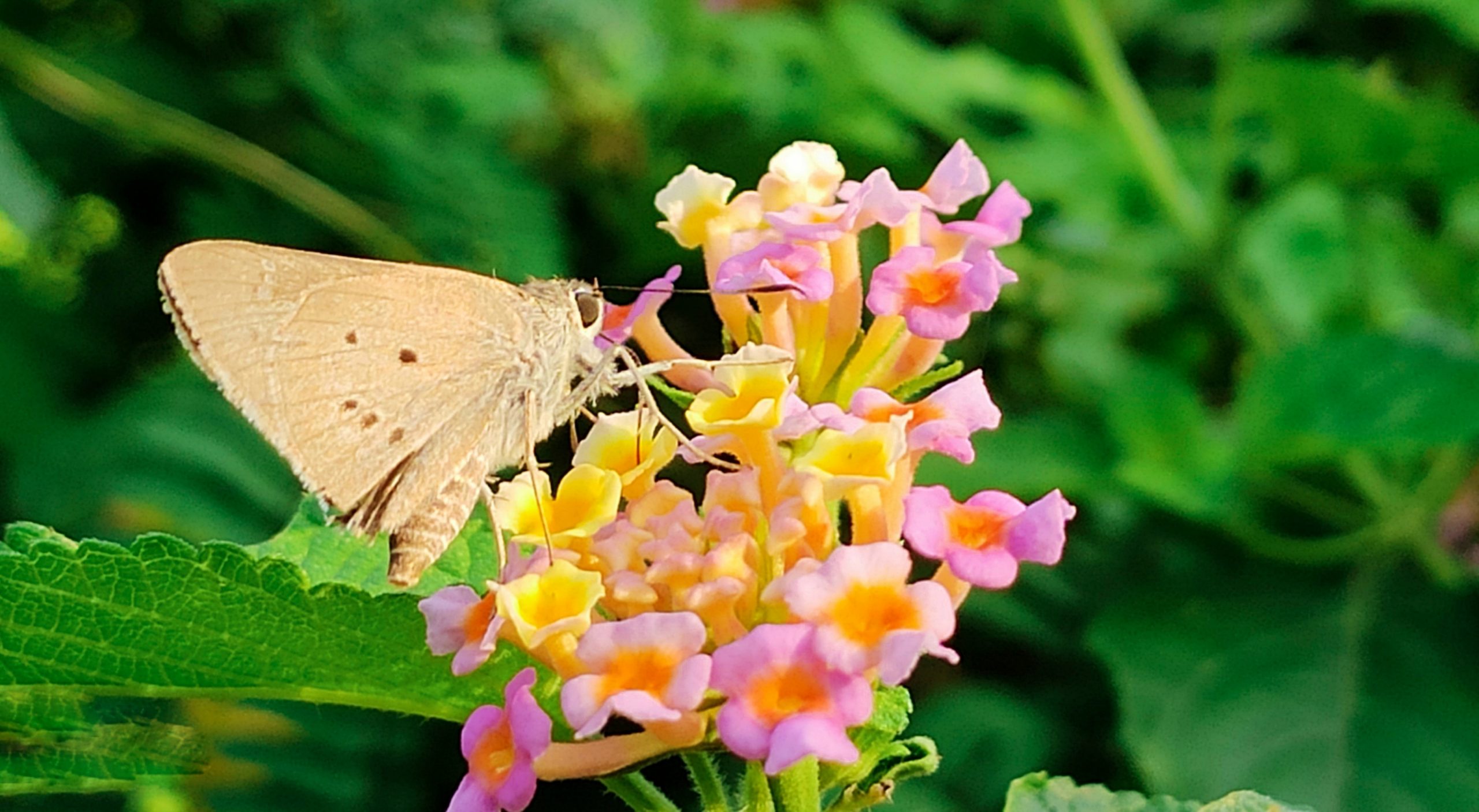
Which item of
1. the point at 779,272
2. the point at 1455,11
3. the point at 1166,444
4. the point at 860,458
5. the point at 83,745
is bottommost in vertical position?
the point at 83,745

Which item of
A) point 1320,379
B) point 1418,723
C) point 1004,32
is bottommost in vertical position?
point 1418,723

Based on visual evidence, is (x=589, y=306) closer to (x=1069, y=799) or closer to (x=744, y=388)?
(x=744, y=388)

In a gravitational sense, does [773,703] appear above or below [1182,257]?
below

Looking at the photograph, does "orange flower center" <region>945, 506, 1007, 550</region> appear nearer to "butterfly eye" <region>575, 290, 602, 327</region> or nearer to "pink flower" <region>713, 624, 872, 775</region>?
"pink flower" <region>713, 624, 872, 775</region>

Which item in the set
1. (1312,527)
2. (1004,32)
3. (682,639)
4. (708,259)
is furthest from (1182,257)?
(682,639)

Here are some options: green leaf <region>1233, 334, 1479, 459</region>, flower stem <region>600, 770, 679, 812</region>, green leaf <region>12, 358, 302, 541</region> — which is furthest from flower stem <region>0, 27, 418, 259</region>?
flower stem <region>600, 770, 679, 812</region>

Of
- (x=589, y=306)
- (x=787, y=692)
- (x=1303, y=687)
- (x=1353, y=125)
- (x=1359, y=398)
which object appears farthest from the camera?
(x=1353, y=125)

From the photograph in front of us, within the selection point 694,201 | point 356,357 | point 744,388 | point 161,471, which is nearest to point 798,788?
point 744,388

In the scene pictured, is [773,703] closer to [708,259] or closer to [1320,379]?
[708,259]
